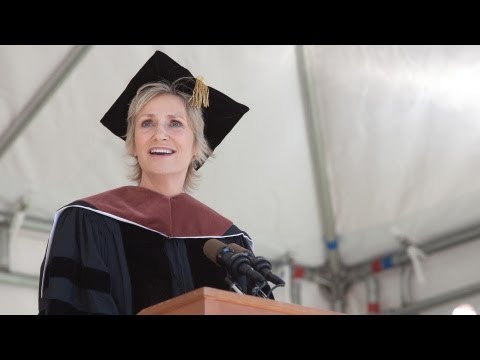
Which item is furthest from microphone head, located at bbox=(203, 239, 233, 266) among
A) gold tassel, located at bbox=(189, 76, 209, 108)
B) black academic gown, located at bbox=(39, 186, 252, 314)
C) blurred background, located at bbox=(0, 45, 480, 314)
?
blurred background, located at bbox=(0, 45, 480, 314)

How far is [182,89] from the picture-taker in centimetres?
260

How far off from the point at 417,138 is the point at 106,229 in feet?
8.40

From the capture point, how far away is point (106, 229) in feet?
7.71

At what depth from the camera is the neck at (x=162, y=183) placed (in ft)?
8.29

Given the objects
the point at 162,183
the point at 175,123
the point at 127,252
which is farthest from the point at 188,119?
the point at 127,252

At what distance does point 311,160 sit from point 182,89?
236 cm

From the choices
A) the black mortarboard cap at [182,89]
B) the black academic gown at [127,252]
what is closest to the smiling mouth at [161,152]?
the black academic gown at [127,252]

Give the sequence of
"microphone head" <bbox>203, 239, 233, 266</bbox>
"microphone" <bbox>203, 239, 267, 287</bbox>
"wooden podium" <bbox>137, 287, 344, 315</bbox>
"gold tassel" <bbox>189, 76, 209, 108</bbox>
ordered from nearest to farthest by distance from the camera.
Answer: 1. "wooden podium" <bbox>137, 287, 344, 315</bbox>
2. "microphone" <bbox>203, 239, 267, 287</bbox>
3. "microphone head" <bbox>203, 239, 233, 266</bbox>
4. "gold tassel" <bbox>189, 76, 209, 108</bbox>

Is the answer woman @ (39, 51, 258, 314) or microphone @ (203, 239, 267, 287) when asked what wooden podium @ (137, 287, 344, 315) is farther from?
woman @ (39, 51, 258, 314)

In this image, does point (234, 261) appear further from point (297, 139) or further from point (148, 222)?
point (297, 139)

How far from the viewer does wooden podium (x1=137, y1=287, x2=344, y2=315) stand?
155cm

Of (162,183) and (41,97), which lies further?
(41,97)

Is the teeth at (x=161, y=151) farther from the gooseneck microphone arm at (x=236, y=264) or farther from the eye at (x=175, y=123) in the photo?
the gooseneck microphone arm at (x=236, y=264)

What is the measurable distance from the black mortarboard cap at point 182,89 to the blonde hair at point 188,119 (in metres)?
0.03
